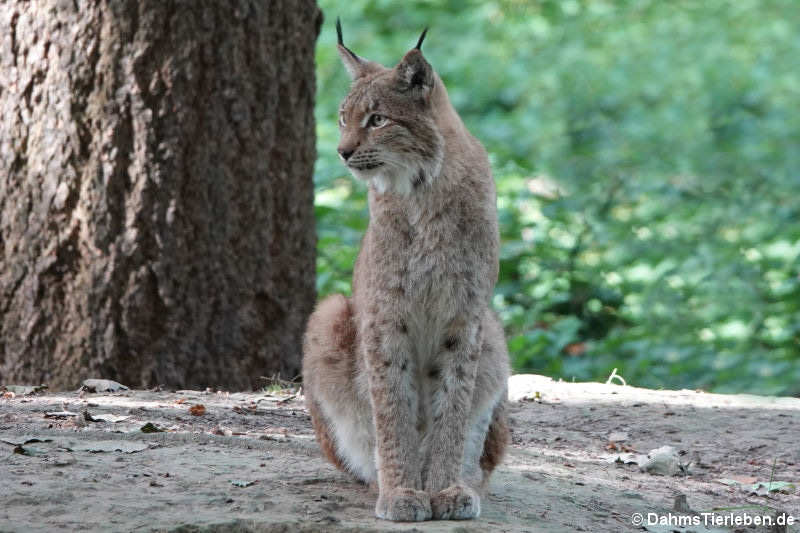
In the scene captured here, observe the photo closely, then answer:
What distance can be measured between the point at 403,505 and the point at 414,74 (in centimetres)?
160

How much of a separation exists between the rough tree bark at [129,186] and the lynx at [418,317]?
5.82ft

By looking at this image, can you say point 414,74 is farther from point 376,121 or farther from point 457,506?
point 457,506

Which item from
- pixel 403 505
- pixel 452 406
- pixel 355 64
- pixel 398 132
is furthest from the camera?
pixel 355 64

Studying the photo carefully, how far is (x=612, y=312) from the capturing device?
29.1ft

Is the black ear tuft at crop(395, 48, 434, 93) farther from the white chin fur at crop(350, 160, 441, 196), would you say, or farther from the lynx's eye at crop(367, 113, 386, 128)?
the white chin fur at crop(350, 160, 441, 196)

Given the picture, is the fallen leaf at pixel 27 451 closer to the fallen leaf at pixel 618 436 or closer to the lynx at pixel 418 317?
the lynx at pixel 418 317

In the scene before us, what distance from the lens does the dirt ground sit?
11.2 feet

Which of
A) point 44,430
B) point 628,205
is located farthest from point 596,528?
point 628,205

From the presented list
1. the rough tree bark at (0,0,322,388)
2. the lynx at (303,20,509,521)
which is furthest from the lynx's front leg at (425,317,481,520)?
the rough tree bark at (0,0,322,388)

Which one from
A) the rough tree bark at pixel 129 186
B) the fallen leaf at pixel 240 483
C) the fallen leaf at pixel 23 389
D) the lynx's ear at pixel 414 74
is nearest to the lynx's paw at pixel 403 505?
the fallen leaf at pixel 240 483

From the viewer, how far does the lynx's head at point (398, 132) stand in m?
3.95

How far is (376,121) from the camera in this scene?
13.1 ft

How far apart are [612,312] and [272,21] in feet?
13.9

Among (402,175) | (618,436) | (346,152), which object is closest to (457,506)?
(402,175)
